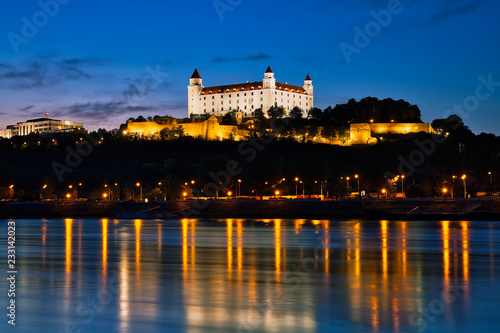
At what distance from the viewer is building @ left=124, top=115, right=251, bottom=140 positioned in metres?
132

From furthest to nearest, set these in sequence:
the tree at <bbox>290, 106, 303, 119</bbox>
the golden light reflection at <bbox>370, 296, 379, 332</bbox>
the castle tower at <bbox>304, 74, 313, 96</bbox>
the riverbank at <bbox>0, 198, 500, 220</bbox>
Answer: the castle tower at <bbox>304, 74, 313, 96</bbox> < the tree at <bbox>290, 106, 303, 119</bbox> < the riverbank at <bbox>0, 198, 500, 220</bbox> < the golden light reflection at <bbox>370, 296, 379, 332</bbox>

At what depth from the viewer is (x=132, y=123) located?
140250 mm

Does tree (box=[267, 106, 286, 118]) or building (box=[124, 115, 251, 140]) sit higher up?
tree (box=[267, 106, 286, 118])

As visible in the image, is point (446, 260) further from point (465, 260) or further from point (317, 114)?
point (317, 114)

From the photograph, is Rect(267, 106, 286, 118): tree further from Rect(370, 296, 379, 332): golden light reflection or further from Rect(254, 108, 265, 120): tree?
Rect(370, 296, 379, 332): golden light reflection

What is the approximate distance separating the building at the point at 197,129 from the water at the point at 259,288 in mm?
101522

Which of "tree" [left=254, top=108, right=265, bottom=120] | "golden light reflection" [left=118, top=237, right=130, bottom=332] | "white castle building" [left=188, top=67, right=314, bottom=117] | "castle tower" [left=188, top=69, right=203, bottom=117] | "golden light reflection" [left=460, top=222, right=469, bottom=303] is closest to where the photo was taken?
"golden light reflection" [left=118, top=237, right=130, bottom=332]

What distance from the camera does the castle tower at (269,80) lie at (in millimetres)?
154750

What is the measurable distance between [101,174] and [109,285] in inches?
3825

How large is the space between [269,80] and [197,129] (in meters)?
29.7

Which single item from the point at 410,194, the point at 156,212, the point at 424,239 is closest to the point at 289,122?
the point at 410,194

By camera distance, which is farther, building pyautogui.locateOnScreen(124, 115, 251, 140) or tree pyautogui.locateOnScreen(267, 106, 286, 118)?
tree pyautogui.locateOnScreen(267, 106, 286, 118)

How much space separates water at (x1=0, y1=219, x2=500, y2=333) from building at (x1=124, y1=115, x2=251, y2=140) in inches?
3997

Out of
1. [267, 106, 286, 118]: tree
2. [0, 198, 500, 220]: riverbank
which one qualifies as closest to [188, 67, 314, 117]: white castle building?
[267, 106, 286, 118]: tree
